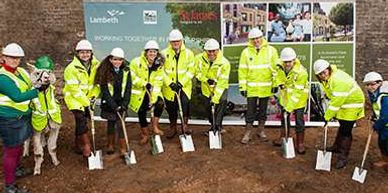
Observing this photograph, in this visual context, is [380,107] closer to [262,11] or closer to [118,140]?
[262,11]

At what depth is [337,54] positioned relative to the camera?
9789 mm

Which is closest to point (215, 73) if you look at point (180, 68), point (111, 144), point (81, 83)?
point (180, 68)

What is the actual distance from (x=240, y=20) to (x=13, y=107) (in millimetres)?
4695

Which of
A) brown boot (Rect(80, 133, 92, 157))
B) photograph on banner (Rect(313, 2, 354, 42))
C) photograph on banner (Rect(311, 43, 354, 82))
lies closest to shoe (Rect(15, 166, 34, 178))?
brown boot (Rect(80, 133, 92, 157))

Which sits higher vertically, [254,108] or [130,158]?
[254,108]

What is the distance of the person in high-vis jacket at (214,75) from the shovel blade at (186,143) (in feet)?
1.67

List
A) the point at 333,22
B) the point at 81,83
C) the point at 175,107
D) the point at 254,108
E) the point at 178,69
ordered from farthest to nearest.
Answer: the point at 333,22 → the point at 175,107 → the point at 254,108 → the point at 178,69 → the point at 81,83

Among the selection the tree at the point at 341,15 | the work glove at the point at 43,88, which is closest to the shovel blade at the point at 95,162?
the work glove at the point at 43,88

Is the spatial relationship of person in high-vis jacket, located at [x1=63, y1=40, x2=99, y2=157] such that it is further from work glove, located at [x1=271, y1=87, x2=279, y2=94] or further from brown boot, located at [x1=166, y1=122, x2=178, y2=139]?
work glove, located at [x1=271, y1=87, x2=279, y2=94]

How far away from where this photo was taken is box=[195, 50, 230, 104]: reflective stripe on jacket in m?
8.99

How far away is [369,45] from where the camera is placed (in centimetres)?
1073

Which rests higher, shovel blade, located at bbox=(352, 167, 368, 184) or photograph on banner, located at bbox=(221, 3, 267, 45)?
photograph on banner, located at bbox=(221, 3, 267, 45)

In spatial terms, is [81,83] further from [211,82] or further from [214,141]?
[214,141]

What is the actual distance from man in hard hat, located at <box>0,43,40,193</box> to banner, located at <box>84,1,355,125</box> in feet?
9.98
